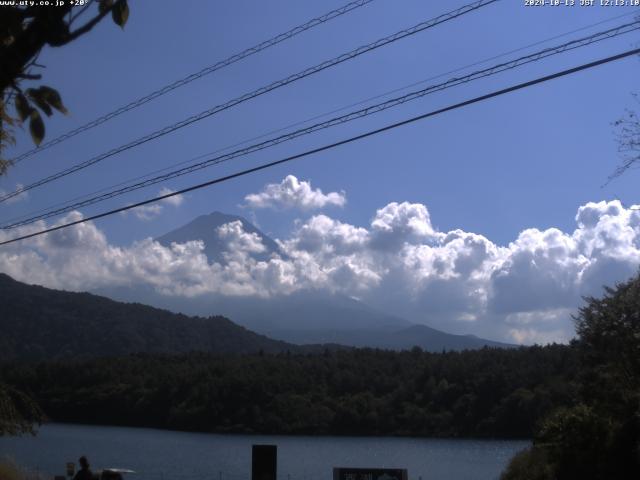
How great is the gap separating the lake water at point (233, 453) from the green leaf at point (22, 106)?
101 ft

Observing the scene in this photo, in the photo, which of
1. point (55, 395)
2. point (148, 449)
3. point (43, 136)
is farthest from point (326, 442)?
point (43, 136)

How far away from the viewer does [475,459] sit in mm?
55594

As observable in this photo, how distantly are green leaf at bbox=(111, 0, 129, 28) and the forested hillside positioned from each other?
7273 centimetres

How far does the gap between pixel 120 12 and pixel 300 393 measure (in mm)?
89680

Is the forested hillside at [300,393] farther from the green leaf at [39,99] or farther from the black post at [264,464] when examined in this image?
the green leaf at [39,99]

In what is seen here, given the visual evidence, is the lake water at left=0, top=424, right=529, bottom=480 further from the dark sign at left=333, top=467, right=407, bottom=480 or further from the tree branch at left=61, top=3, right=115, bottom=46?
the tree branch at left=61, top=3, right=115, bottom=46

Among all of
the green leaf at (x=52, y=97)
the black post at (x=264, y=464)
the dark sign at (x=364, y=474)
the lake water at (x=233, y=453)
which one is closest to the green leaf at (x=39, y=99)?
the green leaf at (x=52, y=97)

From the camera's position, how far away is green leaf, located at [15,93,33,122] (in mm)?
4844

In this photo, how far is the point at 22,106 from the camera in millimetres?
4852

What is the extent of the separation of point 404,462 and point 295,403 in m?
37.5

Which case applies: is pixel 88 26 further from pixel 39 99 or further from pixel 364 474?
pixel 364 474

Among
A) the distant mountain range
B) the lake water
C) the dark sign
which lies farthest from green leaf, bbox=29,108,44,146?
the distant mountain range

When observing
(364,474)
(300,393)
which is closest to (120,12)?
(364,474)

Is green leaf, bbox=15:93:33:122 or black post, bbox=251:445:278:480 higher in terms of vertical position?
green leaf, bbox=15:93:33:122
